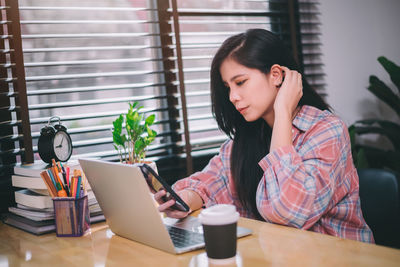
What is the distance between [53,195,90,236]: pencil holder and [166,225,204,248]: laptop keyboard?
31cm

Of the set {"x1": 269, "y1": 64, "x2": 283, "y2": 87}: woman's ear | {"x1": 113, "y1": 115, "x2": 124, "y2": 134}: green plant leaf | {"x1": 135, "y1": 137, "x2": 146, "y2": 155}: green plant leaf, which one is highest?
{"x1": 269, "y1": 64, "x2": 283, "y2": 87}: woman's ear

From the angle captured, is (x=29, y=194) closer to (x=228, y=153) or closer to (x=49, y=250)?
(x=49, y=250)

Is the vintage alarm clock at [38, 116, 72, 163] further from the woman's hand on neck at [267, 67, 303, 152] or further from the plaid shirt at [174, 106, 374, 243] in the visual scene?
the woman's hand on neck at [267, 67, 303, 152]

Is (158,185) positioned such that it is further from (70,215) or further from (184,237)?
(70,215)

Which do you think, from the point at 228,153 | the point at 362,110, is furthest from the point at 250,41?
the point at 362,110

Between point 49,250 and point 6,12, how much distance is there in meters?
1.25

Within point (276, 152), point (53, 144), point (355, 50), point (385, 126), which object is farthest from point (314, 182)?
point (355, 50)

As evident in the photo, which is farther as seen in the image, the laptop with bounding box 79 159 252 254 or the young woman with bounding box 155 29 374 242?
the young woman with bounding box 155 29 374 242

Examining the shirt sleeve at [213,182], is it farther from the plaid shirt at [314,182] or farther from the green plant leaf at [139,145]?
the green plant leaf at [139,145]

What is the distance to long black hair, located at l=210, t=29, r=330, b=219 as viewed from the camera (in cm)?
164

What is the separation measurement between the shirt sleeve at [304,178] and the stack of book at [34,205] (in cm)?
65

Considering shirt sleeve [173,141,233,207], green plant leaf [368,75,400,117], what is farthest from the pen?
green plant leaf [368,75,400,117]

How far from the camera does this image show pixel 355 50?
118 inches

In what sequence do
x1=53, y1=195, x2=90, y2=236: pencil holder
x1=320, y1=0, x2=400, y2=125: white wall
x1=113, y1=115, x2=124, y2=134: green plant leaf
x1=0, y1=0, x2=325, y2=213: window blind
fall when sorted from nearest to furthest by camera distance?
x1=53, y1=195, x2=90, y2=236: pencil holder → x1=113, y1=115, x2=124, y2=134: green plant leaf → x1=0, y1=0, x2=325, y2=213: window blind → x1=320, y1=0, x2=400, y2=125: white wall
